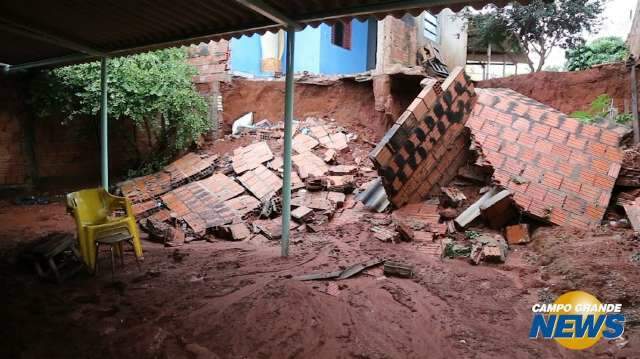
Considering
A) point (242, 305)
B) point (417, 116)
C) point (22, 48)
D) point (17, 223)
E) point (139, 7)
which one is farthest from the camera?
point (17, 223)

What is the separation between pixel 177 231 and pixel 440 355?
5211mm

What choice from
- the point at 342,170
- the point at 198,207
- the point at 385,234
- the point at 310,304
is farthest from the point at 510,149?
the point at 198,207

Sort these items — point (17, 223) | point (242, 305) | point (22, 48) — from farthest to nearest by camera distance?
point (17, 223), point (22, 48), point (242, 305)

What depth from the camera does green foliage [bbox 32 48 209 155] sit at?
332 inches

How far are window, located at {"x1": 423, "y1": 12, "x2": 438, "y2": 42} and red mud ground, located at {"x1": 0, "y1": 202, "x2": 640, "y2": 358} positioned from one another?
8982 mm

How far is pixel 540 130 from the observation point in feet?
20.9

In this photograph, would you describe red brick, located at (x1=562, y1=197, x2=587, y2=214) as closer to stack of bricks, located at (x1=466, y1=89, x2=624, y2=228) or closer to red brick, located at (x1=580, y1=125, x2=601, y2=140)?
stack of bricks, located at (x1=466, y1=89, x2=624, y2=228)

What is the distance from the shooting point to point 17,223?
7508 mm

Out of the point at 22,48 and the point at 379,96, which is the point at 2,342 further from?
the point at 379,96

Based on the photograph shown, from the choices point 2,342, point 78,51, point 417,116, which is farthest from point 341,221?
point 78,51

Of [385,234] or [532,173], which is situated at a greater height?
[532,173]

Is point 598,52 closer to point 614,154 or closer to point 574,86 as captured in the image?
point 574,86

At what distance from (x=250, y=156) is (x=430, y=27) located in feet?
26.3

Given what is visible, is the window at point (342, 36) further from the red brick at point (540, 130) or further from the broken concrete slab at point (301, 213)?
the red brick at point (540, 130)
